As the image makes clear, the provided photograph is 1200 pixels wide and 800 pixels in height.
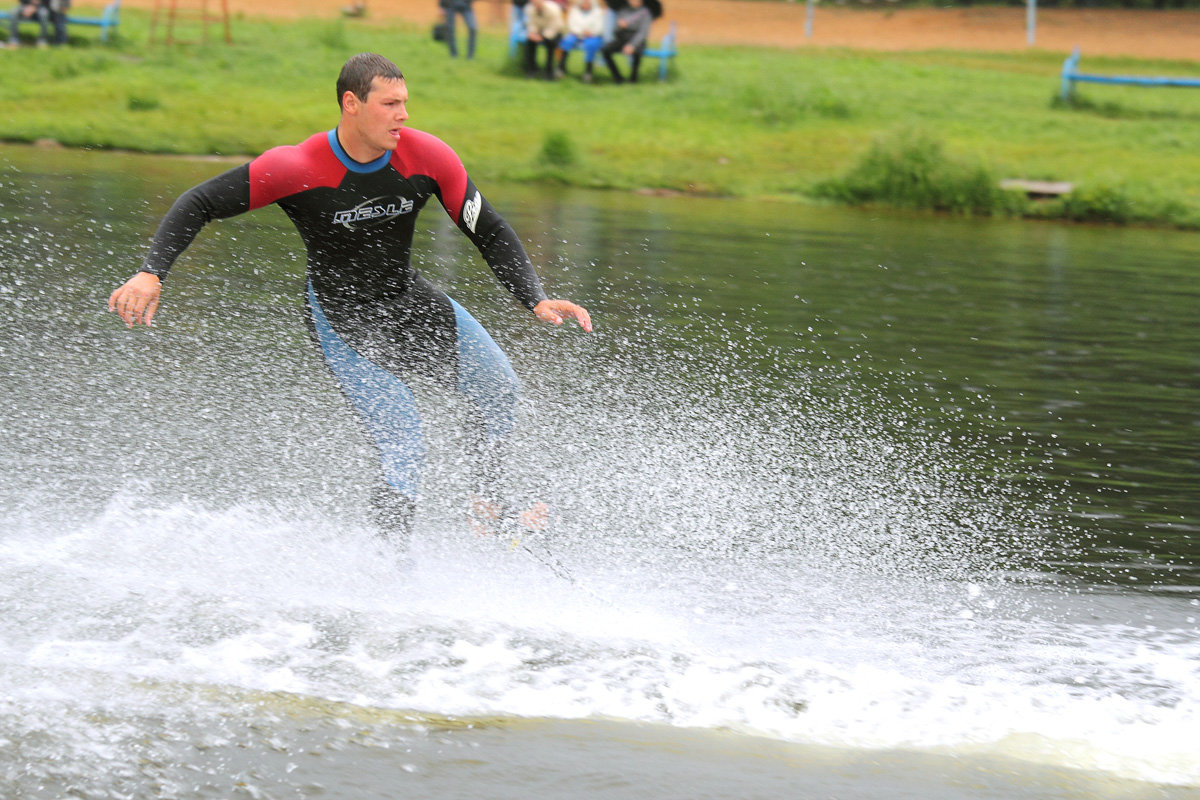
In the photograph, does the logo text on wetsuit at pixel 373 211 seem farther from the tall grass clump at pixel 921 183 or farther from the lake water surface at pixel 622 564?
the tall grass clump at pixel 921 183

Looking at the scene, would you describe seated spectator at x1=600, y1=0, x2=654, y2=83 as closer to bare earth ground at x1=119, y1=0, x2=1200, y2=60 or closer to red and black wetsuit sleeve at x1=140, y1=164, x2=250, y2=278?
bare earth ground at x1=119, y1=0, x2=1200, y2=60

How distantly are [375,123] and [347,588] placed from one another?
1.55 metres

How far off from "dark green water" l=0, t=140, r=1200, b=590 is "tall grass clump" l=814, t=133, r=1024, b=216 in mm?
2181

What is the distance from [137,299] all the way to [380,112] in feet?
3.26

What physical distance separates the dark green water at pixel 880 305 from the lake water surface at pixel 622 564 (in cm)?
5

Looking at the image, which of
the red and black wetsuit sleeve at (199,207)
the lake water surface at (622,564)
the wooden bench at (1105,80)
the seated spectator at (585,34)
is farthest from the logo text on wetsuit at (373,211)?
the wooden bench at (1105,80)

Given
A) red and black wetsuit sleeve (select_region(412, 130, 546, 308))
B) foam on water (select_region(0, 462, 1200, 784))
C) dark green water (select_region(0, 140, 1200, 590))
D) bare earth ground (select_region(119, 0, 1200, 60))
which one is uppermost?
bare earth ground (select_region(119, 0, 1200, 60))

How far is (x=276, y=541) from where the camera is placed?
5.22 meters

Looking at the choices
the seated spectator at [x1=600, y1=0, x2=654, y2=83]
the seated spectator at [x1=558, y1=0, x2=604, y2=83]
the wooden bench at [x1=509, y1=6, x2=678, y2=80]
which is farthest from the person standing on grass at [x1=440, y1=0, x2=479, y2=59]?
the seated spectator at [x1=600, y1=0, x2=654, y2=83]

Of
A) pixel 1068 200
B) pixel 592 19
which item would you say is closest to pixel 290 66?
pixel 592 19

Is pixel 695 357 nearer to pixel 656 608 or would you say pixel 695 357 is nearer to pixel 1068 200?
pixel 656 608

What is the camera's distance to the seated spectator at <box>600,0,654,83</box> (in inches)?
965

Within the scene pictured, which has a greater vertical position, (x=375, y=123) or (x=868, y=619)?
(x=375, y=123)

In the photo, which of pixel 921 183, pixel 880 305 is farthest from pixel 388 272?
pixel 921 183
